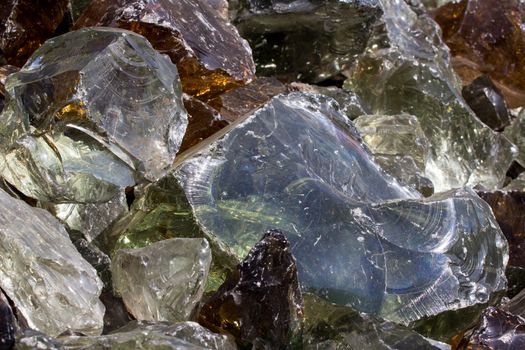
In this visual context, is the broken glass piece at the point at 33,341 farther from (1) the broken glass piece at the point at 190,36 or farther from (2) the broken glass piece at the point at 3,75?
(1) the broken glass piece at the point at 190,36

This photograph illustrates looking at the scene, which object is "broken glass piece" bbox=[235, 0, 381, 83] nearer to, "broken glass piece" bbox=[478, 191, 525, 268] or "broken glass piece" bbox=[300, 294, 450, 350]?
"broken glass piece" bbox=[478, 191, 525, 268]

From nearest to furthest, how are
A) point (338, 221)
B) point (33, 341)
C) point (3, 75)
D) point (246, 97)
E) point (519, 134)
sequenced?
point (33, 341) < point (338, 221) < point (3, 75) < point (246, 97) < point (519, 134)

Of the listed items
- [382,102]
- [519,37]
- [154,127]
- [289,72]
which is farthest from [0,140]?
[519,37]

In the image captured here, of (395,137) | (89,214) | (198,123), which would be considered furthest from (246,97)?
(89,214)

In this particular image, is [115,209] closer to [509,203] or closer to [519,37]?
[509,203]

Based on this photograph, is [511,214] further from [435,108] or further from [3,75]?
[3,75]

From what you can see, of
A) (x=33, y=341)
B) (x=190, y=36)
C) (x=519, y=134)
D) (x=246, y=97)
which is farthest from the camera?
(x=519, y=134)
